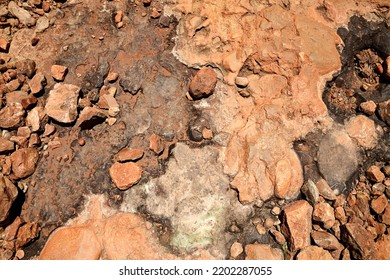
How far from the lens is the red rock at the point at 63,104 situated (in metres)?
2.33

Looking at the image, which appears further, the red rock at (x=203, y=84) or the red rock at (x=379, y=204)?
the red rock at (x=203, y=84)

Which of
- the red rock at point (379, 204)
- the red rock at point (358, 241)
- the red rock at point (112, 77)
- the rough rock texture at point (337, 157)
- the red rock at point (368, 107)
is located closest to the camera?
the red rock at point (358, 241)

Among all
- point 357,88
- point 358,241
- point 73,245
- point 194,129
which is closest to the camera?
point 358,241

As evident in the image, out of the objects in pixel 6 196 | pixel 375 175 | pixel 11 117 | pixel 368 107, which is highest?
pixel 368 107

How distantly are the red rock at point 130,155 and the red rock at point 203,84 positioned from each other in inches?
22.7

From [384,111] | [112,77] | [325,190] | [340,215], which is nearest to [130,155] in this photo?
[112,77]

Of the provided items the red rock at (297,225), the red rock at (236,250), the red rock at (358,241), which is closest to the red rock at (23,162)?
the red rock at (236,250)

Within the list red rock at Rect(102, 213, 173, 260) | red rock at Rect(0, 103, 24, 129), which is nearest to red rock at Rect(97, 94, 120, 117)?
red rock at Rect(0, 103, 24, 129)

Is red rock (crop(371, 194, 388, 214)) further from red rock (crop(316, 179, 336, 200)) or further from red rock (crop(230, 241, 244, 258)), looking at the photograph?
red rock (crop(230, 241, 244, 258))

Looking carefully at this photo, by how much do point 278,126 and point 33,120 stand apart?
1.76 m

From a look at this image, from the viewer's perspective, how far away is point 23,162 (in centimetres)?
226

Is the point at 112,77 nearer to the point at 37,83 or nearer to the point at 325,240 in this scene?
the point at 37,83

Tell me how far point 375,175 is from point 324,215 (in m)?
0.46

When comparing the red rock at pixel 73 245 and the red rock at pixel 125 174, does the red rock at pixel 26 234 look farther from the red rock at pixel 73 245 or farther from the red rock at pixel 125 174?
the red rock at pixel 125 174
